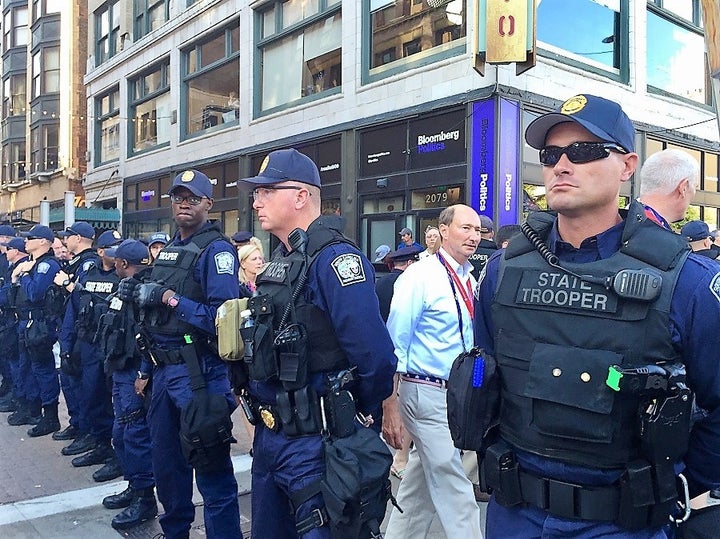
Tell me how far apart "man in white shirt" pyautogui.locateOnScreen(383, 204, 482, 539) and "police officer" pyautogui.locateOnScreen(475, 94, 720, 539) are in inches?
56.9

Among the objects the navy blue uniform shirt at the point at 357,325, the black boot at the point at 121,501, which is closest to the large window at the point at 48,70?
the black boot at the point at 121,501

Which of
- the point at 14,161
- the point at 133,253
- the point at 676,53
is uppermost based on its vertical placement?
the point at 14,161

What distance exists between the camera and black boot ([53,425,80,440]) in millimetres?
6379

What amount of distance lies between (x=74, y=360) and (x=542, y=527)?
5201mm

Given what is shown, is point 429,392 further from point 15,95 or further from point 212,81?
point 15,95

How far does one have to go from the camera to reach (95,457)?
5.62m

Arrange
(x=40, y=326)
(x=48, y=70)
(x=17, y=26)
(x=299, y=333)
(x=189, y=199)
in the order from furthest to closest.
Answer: (x=17, y=26)
(x=48, y=70)
(x=40, y=326)
(x=189, y=199)
(x=299, y=333)

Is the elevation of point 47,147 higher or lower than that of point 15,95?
lower

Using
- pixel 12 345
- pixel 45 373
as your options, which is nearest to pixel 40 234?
pixel 45 373

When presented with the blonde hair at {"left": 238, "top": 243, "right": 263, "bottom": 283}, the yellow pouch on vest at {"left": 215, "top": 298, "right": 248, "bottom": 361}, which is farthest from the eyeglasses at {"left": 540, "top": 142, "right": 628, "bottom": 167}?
the blonde hair at {"left": 238, "top": 243, "right": 263, "bottom": 283}

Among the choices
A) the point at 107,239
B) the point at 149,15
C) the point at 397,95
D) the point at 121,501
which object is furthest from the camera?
the point at 149,15

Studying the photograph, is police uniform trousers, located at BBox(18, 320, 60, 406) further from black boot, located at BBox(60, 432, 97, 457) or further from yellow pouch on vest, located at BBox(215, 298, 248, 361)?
yellow pouch on vest, located at BBox(215, 298, 248, 361)

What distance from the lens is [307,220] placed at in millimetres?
3105

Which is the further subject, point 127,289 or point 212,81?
point 212,81
